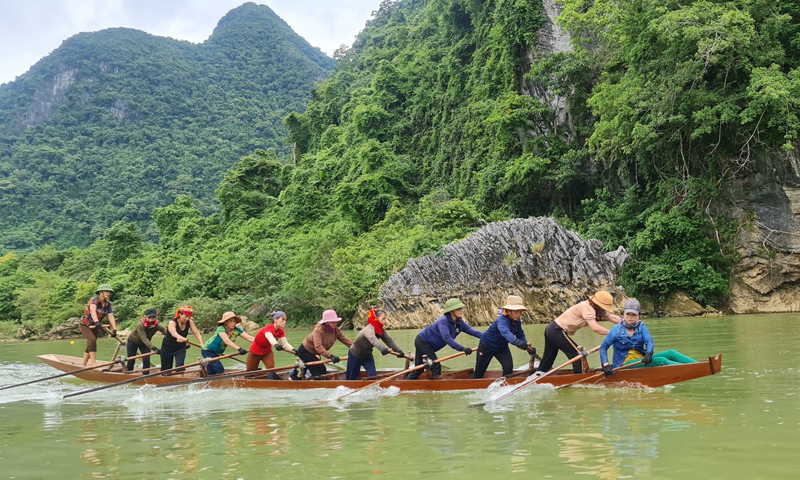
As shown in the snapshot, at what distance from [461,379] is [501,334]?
866 mm

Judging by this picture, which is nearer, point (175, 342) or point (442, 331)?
point (442, 331)

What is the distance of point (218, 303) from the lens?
2948 centimetres

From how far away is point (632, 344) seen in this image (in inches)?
316

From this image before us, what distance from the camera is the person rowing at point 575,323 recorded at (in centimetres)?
834

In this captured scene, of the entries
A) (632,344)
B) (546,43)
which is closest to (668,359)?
(632,344)

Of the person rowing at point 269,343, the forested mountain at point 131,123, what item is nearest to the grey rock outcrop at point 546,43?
the person rowing at point 269,343

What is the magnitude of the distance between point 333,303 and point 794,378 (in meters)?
20.1

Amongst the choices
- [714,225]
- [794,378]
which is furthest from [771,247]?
[794,378]

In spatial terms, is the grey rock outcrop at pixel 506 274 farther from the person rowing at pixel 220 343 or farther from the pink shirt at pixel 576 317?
the pink shirt at pixel 576 317

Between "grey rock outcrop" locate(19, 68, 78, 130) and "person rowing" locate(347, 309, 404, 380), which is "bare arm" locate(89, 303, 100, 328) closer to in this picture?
"person rowing" locate(347, 309, 404, 380)

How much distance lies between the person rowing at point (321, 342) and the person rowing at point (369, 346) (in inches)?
15.3

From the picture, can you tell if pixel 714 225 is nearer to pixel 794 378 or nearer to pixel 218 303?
pixel 794 378

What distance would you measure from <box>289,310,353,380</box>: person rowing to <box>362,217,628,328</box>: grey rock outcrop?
40.4ft

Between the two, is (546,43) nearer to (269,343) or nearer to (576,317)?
(269,343)
